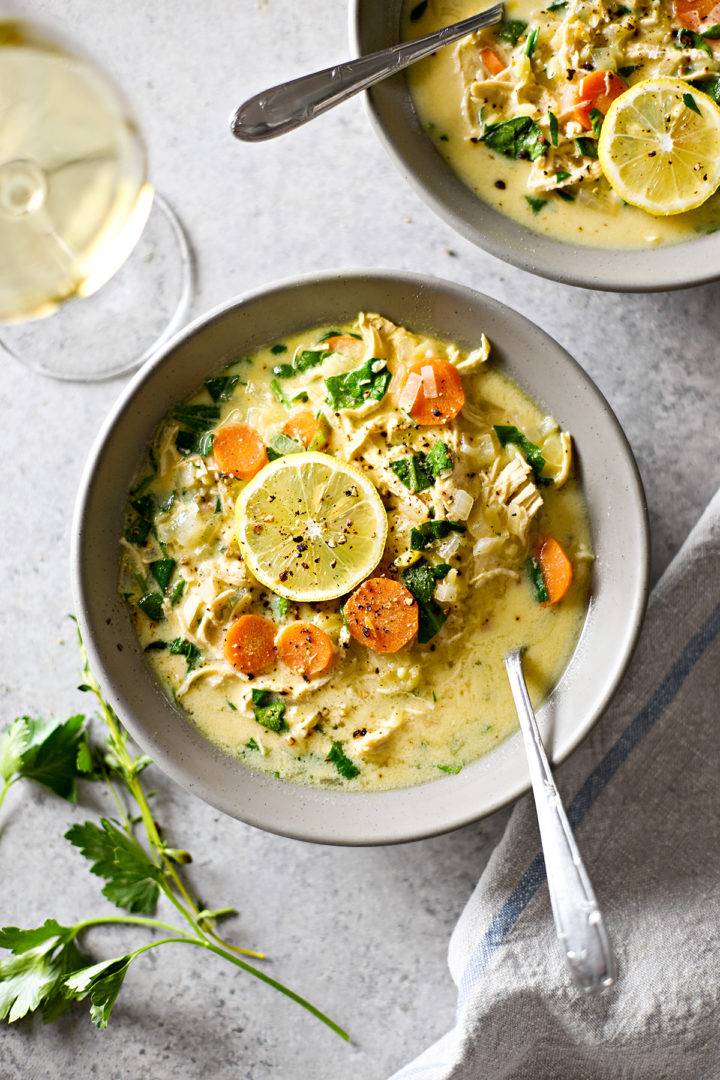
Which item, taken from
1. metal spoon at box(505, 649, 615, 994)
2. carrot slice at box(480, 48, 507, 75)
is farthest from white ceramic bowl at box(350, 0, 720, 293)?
metal spoon at box(505, 649, 615, 994)

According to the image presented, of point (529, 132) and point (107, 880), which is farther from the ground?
point (529, 132)

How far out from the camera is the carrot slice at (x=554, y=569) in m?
3.19

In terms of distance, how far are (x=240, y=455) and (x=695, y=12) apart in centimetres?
219

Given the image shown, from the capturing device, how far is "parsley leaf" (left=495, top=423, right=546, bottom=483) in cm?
325

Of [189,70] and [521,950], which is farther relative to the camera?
[189,70]

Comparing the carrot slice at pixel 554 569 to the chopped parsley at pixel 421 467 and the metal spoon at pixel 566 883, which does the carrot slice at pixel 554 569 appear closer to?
the metal spoon at pixel 566 883

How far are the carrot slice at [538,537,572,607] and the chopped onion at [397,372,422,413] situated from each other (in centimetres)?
65

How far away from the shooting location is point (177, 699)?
3.30m

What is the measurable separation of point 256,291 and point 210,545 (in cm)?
87

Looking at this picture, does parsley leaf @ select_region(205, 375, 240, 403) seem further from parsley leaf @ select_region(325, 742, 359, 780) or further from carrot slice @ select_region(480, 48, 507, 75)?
carrot slice @ select_region(480, 48, 507, 75)

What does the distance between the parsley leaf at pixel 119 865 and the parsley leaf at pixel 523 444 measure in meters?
1.99

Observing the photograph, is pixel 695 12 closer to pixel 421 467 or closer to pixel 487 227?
pixel 487 227

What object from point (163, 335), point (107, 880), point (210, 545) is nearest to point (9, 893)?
point (107, 880)

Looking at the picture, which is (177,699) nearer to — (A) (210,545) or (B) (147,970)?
(A) (210,545)
